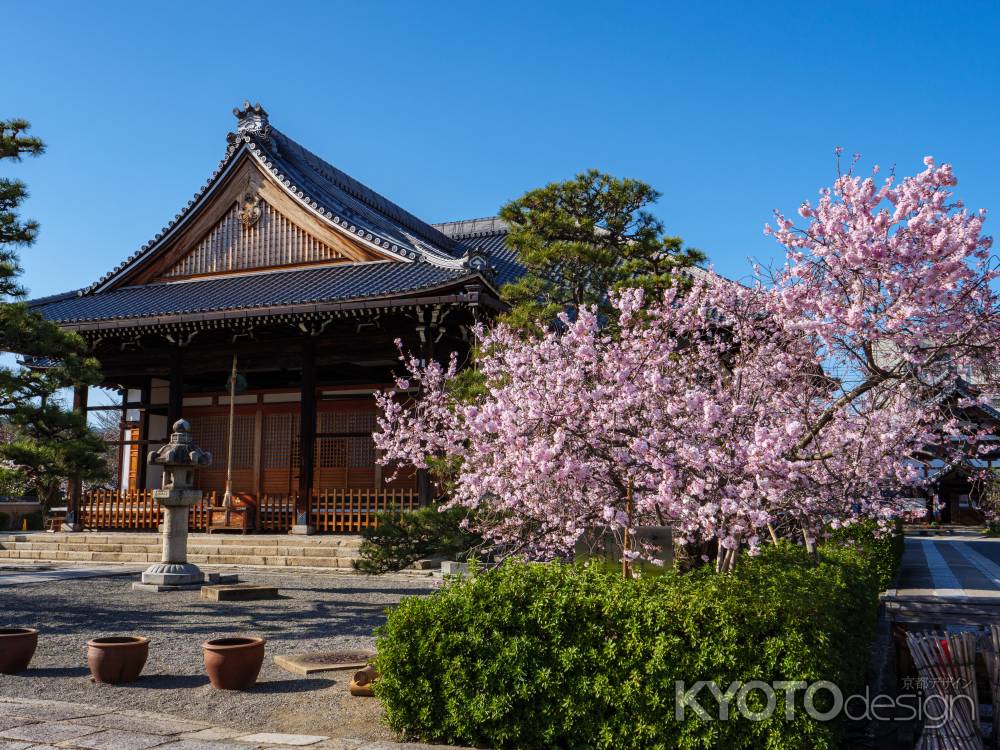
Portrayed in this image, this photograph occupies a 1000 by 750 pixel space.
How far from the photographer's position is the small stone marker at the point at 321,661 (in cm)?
766

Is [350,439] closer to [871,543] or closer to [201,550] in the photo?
[201,550]

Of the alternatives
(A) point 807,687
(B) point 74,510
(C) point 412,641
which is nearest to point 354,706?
(C) point 412,641

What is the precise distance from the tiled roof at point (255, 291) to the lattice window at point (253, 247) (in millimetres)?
385

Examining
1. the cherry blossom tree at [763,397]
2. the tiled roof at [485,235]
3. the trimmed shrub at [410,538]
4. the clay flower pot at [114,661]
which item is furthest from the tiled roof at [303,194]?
the clay flower pot at [114,661]

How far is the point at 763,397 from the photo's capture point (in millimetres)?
7375

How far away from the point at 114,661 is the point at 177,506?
6.67 metres

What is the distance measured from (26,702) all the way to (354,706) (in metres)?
2.49

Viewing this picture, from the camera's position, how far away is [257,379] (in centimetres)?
2195

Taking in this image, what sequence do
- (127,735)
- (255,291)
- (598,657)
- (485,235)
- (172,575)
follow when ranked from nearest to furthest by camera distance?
(598,657) < (127,735) < (172,575) < (255,291) < (485,235)

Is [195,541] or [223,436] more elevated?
[223,436]

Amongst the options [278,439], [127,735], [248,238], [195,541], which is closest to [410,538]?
[127,735]

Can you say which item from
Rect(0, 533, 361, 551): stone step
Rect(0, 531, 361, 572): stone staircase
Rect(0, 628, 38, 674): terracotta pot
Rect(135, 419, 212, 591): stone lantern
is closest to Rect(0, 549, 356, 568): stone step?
Rect(0, 531, 361, 572): stone staircase

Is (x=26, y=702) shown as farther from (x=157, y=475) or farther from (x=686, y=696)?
(x=157, y=475)

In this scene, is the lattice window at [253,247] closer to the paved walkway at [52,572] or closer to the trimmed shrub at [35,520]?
the paved walkway at [52,572]
